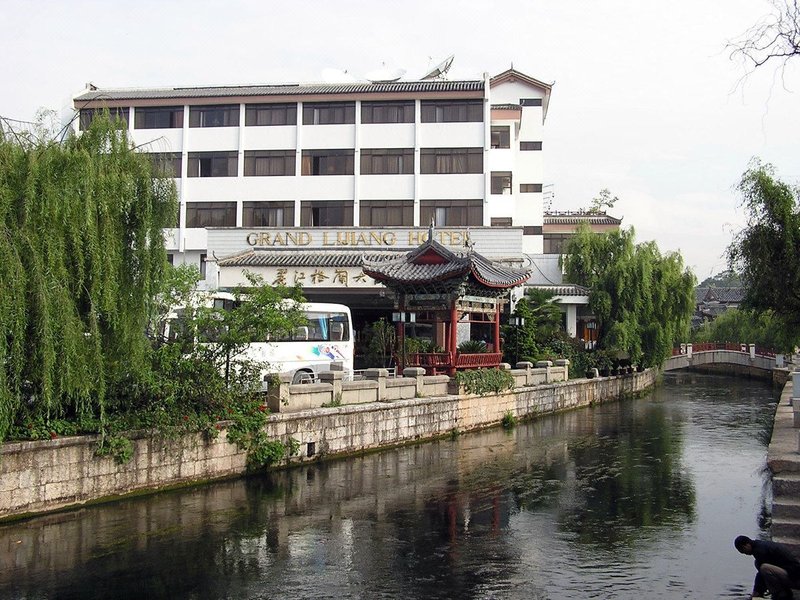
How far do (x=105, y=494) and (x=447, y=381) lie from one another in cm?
1179

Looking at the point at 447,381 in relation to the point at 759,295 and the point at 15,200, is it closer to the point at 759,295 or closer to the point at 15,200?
the point at 759,295

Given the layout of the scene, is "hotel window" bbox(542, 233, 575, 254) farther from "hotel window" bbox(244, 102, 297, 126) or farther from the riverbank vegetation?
the riverbank vegetation

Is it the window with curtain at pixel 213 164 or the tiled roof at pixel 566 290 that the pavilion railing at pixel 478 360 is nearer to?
the tiled roof at pixel 566 290

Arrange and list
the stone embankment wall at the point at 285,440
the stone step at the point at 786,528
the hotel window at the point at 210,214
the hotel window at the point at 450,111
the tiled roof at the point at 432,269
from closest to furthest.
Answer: the stone step at the point at 786,528, the stone embankment wall at the point at 285,440, the tiled roof at the point at 432,269, the hotel window at the point at 450,111, the hotel window at the point at 210,214

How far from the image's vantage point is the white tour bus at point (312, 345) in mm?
21688

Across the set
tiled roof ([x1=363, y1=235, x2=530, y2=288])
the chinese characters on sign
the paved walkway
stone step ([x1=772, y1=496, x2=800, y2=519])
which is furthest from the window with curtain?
stone step ([x1=772, y1=496, x2=800, y2=519])

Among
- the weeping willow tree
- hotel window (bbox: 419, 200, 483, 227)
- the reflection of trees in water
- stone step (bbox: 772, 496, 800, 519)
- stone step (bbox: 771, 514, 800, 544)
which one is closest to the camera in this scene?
stone step (bbox: 771, 514, 800, 544)

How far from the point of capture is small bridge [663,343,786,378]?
2000 inches

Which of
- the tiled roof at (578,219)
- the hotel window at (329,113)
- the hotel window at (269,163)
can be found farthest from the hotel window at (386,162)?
the tiled roof at (578,219)

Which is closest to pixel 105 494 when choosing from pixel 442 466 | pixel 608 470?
pixel 442 466

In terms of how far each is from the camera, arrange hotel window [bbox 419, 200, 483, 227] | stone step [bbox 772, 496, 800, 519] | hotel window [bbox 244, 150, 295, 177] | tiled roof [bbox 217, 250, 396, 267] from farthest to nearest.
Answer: hotel window [bbox 244, 150, 295, 177], hotel window [bbox 419, 200, 483, 227], tiled roof [bbox 217, 250, 396, 267], stone step [bbox 772, 496, 800, 519]

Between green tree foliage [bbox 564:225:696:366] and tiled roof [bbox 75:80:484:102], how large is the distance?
9.60m

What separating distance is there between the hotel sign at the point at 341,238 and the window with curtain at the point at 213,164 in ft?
13.5

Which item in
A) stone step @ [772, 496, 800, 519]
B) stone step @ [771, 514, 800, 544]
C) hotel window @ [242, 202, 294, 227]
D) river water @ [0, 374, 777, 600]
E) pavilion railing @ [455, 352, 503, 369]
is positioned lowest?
river water @ [0, 374, 777, 600]
